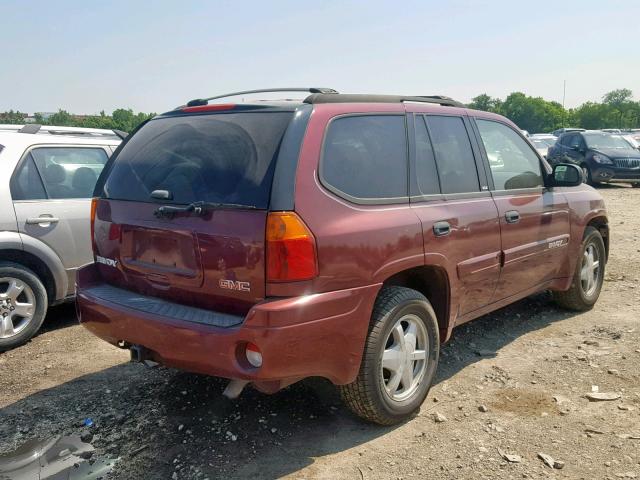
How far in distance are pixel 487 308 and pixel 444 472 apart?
5.19 feet

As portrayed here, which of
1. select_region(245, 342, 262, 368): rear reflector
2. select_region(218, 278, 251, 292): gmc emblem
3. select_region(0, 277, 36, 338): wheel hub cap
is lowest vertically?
select_region(0, 277, 36, 338): wheel hub cap

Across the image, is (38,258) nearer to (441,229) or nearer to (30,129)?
(30,129)

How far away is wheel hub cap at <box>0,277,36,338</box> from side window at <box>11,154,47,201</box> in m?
0.72

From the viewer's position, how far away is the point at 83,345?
16.0 ft

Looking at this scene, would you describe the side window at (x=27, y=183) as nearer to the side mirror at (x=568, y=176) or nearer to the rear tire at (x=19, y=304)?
the rear tire at (x=19, y=304)

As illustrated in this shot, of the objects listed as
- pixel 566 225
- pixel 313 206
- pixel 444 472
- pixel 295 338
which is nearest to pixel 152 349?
pixel 295 338

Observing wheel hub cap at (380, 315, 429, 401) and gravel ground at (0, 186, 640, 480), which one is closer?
gravel ground at (0, 186, 640, 480)

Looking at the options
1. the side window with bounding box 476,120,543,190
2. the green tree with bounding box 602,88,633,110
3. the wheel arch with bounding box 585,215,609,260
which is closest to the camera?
the side window with bounding box 476,120,543,190

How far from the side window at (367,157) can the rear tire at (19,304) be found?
10.2ft

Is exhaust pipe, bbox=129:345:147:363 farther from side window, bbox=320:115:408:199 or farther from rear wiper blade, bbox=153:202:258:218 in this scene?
side window, bbox=320:115:408:199

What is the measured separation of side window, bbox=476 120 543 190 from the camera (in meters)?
4.35

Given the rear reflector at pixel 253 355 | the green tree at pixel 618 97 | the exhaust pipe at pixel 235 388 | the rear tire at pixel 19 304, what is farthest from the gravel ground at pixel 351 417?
the green tree at pixel 618 97

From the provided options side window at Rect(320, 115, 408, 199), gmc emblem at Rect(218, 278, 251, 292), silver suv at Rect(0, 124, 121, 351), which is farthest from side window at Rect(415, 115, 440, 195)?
silver suv at Rect(0, 124, 121, 351)

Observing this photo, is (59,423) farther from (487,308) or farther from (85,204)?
(487,308)
